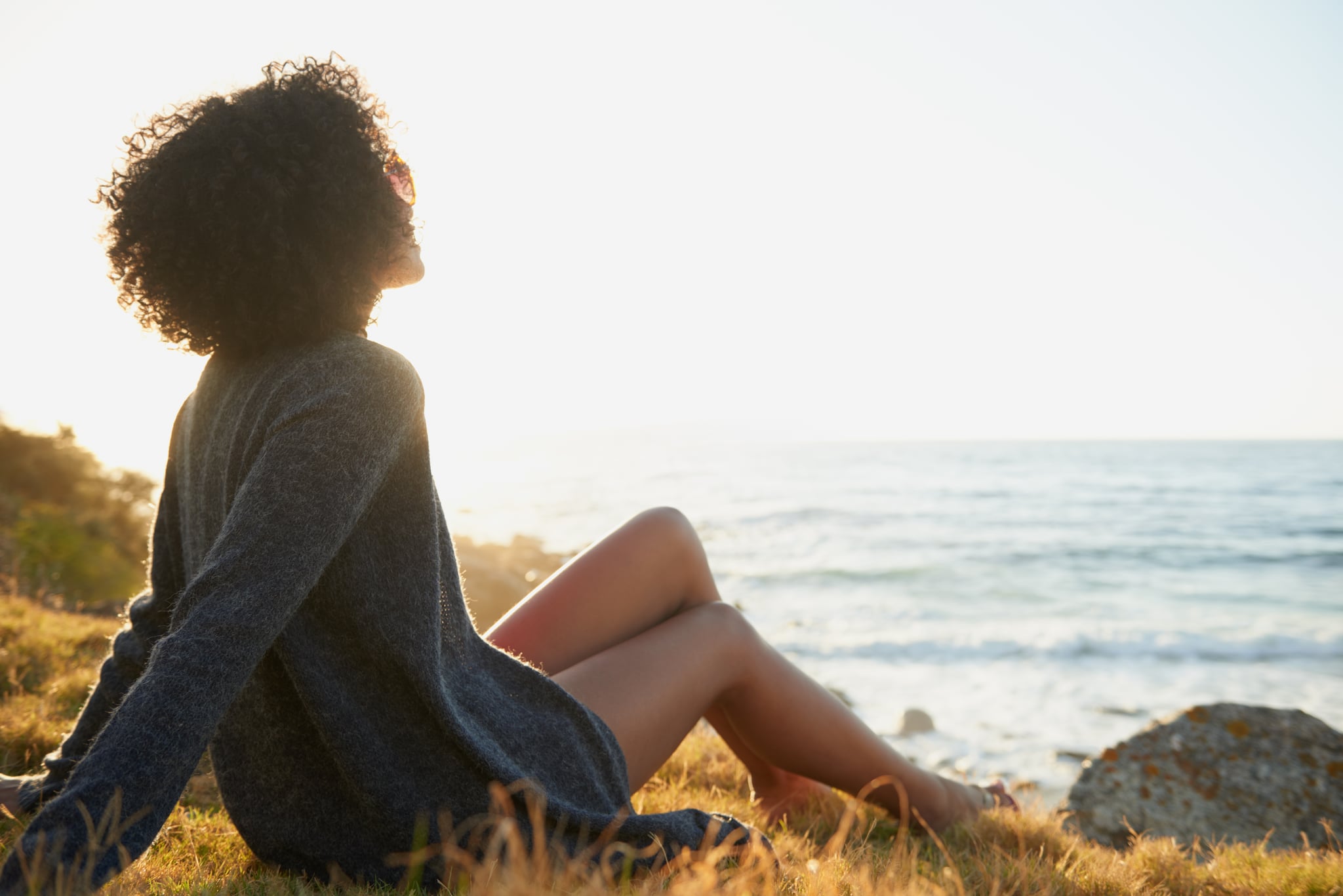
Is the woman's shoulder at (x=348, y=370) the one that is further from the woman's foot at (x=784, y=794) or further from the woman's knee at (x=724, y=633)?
the woman's foot at (x=784, y=794)

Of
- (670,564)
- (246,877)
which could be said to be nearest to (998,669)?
(670,564)

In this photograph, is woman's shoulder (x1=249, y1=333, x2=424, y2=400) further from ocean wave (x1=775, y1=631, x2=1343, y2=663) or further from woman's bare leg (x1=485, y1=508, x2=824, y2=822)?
ocean wave (x1=775, y1=631, x2=1343, y2=663)

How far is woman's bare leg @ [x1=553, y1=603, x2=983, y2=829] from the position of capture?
180 cm

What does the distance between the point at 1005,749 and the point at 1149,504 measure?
24.2 meters

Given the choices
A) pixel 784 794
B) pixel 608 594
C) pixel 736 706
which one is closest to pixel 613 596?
pixel 608 594

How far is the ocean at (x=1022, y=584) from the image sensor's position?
828 centimetres

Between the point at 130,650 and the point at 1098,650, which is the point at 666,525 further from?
the point at 1098,650

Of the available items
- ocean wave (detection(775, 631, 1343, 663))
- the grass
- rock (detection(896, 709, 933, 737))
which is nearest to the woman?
the grass

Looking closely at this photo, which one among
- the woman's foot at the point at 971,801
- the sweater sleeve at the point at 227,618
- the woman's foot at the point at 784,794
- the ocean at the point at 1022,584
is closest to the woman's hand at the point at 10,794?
the sweater sleeve at the point at 227,618

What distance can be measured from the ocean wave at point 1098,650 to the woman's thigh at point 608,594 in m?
8.21

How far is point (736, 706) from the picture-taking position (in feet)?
6.98

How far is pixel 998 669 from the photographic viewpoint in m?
9.62

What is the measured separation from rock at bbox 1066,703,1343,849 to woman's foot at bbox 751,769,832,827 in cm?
117

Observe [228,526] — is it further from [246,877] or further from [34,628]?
[34,628]
